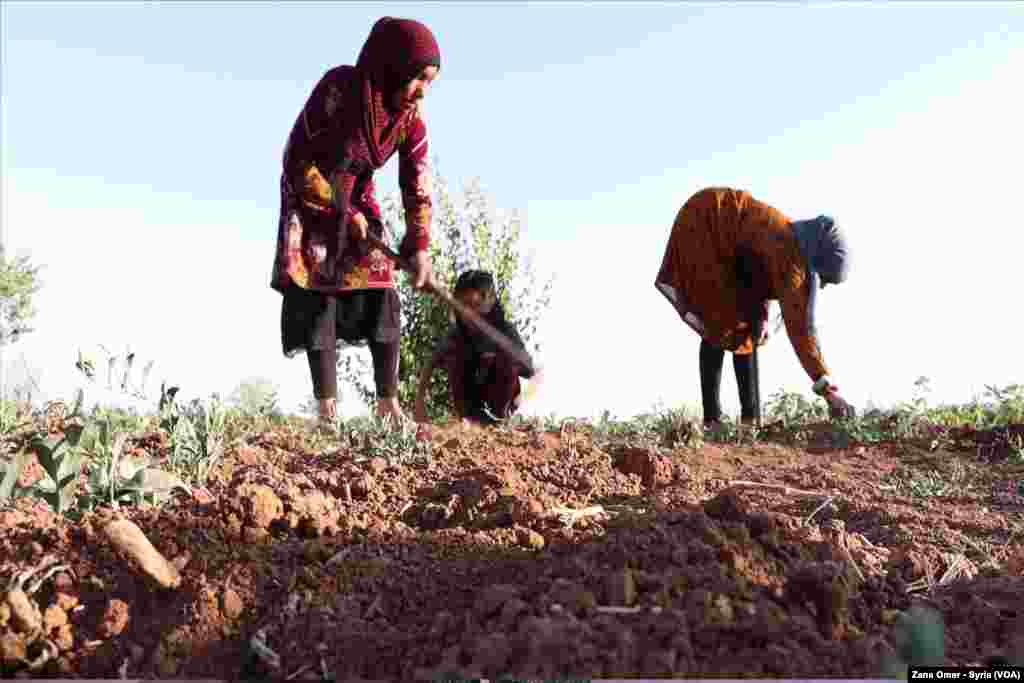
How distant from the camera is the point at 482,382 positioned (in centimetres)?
595

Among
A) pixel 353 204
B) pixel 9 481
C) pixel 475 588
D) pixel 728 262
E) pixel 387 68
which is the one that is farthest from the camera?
pixel 728 262

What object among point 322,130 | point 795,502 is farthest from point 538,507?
point 322,130

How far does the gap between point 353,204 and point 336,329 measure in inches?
28.0

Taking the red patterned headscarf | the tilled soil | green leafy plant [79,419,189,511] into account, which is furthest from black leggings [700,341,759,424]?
green leafy plant [79,419,189,511]

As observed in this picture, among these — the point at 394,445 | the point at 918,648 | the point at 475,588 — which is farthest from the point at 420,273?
the point at 918,648

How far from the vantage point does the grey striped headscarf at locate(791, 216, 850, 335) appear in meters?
5.52

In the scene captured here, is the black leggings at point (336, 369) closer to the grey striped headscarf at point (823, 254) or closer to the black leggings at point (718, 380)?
the black leggings at point (718, 380)

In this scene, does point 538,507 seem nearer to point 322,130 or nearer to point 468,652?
point 468,652

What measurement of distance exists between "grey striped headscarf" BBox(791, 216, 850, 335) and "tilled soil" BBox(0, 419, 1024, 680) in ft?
10.8

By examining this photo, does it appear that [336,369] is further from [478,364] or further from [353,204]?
[478,364]

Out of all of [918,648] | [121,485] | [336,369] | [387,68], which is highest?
[387,68]

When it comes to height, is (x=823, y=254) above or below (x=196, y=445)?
above

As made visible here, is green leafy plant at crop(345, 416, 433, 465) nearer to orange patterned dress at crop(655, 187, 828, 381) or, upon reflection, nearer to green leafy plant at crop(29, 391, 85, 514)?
green leafy plant at crop(29, 391, 85, 514)

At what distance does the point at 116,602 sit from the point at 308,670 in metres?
0.47
